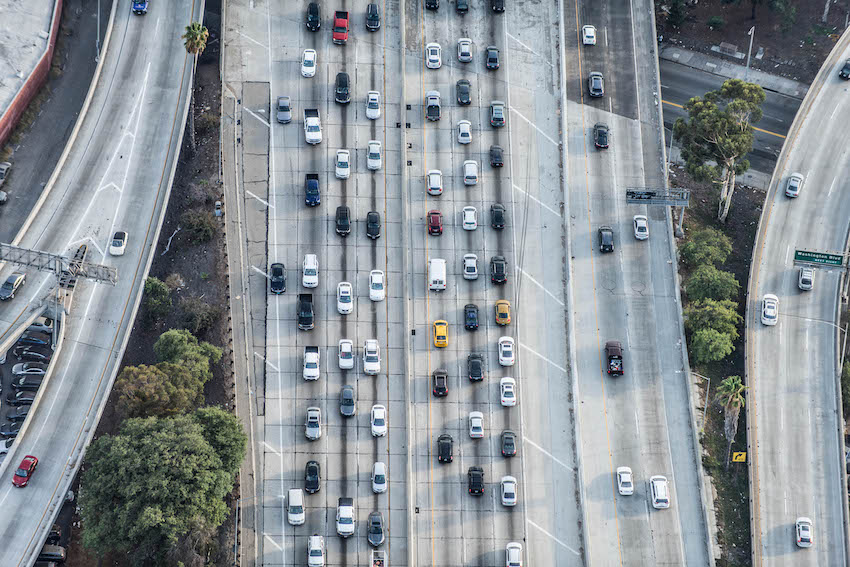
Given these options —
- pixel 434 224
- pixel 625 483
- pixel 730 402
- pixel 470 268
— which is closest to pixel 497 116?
pixel 434 224

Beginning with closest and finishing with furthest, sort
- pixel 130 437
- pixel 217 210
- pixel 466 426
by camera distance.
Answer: pixel 130 437 < pixel 466 426 < pixel 217 210

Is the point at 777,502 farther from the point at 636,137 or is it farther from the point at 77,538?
the point at 77,538

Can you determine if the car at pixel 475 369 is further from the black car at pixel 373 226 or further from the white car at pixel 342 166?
the white car at pixel 342 166

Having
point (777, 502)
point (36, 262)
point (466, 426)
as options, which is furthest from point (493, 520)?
point (36, 262)

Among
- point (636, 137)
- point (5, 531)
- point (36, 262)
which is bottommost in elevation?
point (5, 531)

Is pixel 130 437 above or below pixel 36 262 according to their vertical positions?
below

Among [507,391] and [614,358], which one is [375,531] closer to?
[507,391]

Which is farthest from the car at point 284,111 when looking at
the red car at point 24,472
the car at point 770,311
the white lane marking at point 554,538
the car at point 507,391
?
the car at point 770,311
